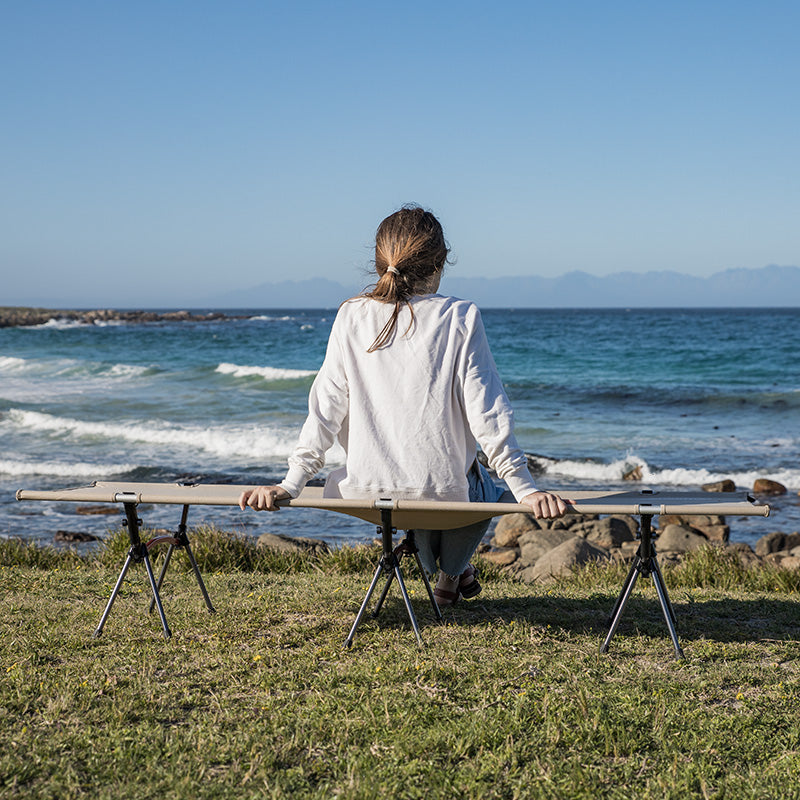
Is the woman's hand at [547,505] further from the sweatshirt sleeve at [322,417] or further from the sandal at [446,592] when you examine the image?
the sandal at [446,592]

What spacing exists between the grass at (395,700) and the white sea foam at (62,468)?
28.6 ft

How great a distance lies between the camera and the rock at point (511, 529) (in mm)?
9875

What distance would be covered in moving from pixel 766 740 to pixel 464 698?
1.03 meters

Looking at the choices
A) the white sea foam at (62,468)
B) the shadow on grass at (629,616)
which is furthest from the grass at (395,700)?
the white sea foam at (62,468)

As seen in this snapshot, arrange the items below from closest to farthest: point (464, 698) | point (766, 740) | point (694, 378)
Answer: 1. point (766, 740)
2. point (464, 698)
3. point (694, 378)

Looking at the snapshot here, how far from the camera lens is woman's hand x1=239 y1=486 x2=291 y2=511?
3680 millimetres

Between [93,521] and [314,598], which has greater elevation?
[314,598]

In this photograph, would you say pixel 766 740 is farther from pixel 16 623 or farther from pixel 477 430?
pixel 16 623

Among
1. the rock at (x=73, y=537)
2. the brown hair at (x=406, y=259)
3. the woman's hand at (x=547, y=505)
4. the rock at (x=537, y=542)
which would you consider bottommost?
the rock at (x=73, y=537)

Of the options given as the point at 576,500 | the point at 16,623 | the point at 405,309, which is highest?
the point at 405,309

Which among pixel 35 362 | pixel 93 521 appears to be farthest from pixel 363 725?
pixel 35 362

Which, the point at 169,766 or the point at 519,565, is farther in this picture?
the point at 519,565

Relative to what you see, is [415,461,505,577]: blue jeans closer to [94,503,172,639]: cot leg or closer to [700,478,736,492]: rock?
[94,503,172,639]: cot leg

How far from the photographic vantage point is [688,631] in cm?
421
